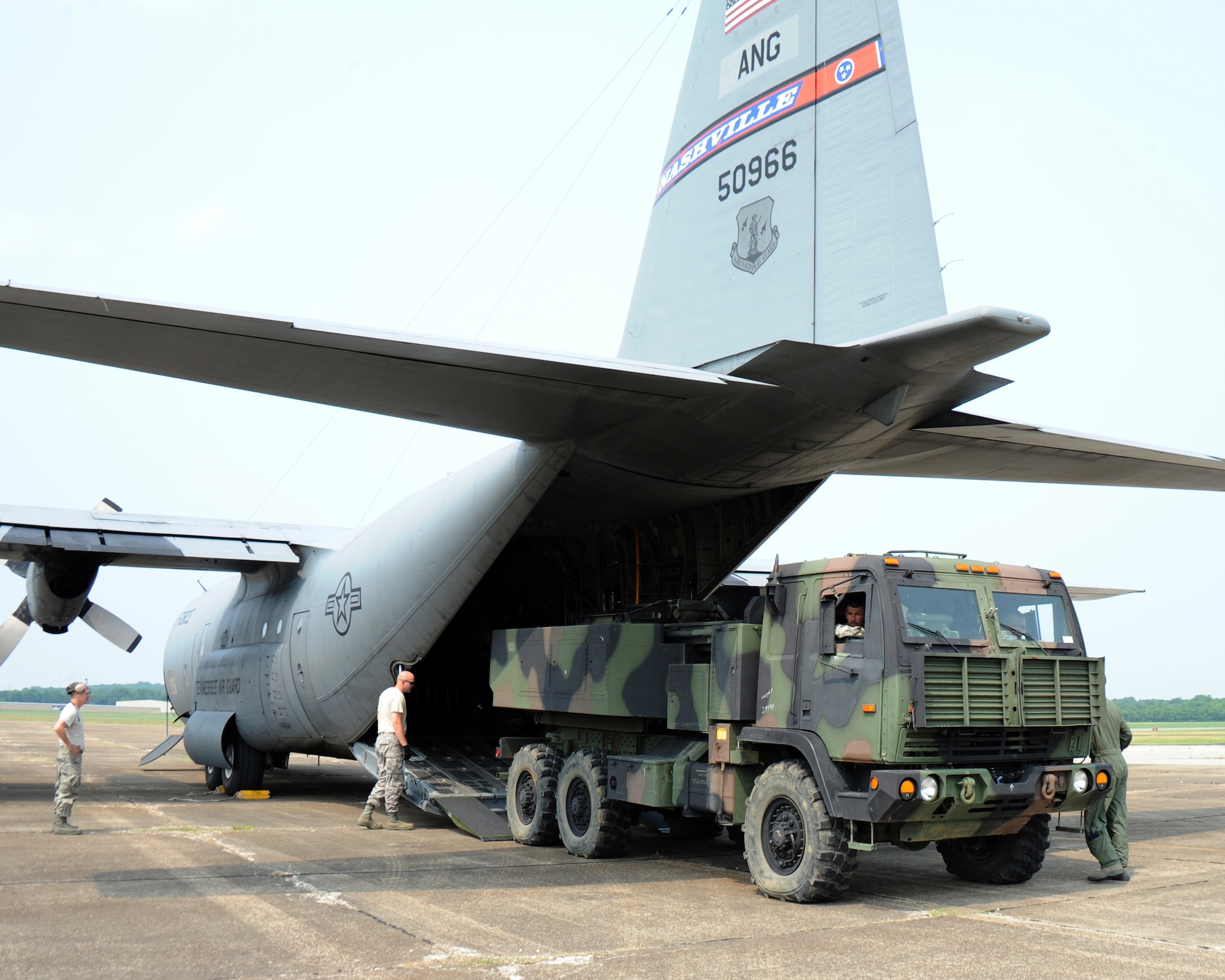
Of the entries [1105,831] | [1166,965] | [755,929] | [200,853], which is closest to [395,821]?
[200,853]

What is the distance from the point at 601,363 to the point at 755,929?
4.03 metres

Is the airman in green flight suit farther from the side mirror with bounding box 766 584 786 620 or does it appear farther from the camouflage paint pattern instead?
the side mirror with bounding box 766 584 786 620

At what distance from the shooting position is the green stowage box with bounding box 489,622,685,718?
908cm

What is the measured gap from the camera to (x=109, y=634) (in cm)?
1755

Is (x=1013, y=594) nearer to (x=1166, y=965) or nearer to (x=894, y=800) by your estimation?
(x=894, y=800)

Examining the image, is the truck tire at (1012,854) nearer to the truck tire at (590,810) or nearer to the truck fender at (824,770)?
the truck fender at (824,770)

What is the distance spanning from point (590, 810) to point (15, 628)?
40.1 feet

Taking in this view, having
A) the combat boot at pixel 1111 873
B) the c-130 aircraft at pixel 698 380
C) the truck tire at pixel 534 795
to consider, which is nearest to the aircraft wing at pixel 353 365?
the c-130 aircraft at pixel 698 380

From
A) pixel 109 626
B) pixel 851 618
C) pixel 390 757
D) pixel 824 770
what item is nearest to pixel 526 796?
pixel 390 757

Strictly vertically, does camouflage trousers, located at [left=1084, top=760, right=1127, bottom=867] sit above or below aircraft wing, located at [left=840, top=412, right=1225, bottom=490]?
below

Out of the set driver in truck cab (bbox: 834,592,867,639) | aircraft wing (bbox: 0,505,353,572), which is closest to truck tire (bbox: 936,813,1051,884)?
driver in truck cab (bbox: 834,592,867,639)

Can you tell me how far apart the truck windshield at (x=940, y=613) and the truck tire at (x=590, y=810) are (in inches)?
130

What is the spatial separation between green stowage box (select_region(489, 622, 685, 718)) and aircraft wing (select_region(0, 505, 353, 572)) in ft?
17.2

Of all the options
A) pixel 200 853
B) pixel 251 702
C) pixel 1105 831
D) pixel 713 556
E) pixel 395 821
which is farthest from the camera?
pixel 251 702
